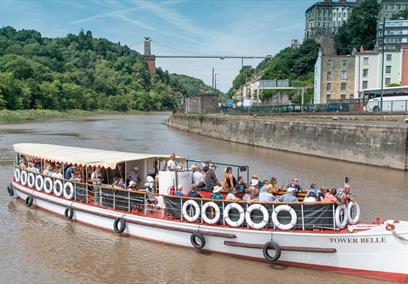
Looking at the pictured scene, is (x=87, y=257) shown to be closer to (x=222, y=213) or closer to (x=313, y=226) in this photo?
(x=222, y=213)

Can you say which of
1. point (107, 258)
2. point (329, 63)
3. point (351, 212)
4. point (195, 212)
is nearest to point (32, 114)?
point (329, 63)

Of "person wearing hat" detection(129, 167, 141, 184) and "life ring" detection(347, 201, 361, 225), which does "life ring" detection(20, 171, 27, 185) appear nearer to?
"person wearing hat" detection(129, 167, 141, 184)

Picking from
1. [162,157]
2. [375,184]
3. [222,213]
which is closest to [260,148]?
[375,184]

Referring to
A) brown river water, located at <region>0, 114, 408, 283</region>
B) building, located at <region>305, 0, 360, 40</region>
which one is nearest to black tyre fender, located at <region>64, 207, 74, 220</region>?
brown river water, located at <region>0, 114, 408, 283</region>

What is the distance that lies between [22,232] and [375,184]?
652 inches

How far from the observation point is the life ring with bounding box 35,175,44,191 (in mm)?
17672

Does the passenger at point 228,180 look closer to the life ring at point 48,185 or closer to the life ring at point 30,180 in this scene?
the life ring at point 48,185

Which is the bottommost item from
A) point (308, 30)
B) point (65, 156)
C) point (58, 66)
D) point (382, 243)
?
point (382, 243)

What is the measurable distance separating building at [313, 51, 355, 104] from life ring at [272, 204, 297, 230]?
205ft

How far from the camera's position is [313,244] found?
36.2ft

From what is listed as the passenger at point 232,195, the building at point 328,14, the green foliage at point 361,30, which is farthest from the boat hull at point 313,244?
the building at point 328,14

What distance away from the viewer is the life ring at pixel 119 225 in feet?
45.6

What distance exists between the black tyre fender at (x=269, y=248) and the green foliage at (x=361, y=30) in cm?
9040

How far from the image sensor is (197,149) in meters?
40.1
